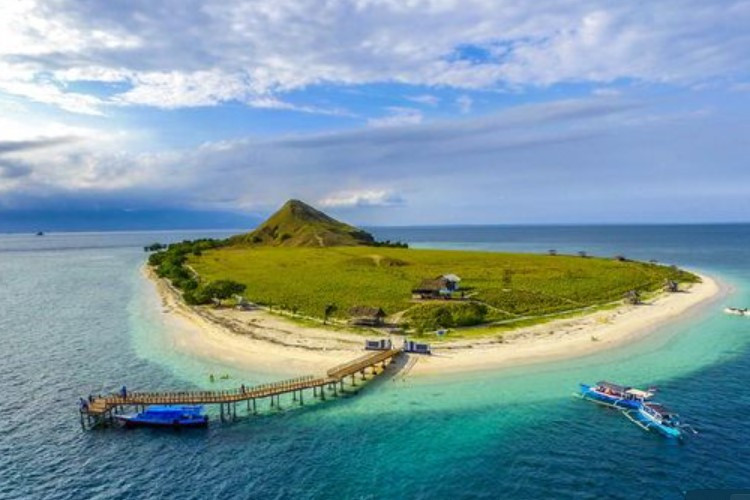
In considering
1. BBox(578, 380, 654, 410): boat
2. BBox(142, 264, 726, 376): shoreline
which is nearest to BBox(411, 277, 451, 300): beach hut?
BBox(142, 264, 726, 376): shoreline

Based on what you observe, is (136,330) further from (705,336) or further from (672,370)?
(705,336)

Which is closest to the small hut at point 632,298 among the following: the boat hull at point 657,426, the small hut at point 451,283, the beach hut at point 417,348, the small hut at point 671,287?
the small hut at point 671,287

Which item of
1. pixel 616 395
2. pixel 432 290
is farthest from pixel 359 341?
pixel 616 395

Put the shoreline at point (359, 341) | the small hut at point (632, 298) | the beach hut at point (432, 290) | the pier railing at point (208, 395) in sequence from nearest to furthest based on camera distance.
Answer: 1. the pier railing at point (208, 395)
2. the shoreline at point (359, 341)
3. the small hut at point (632, 298)
4. the beach hut at point (432, 290)

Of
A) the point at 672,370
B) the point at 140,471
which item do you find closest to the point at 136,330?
the point at 140,471

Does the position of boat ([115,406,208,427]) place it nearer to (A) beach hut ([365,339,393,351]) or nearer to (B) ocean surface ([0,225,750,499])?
(B) ocean surface ([0,225,750,499])

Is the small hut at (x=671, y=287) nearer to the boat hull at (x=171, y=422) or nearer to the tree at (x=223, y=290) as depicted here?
the tree at (x=223, y=290)
